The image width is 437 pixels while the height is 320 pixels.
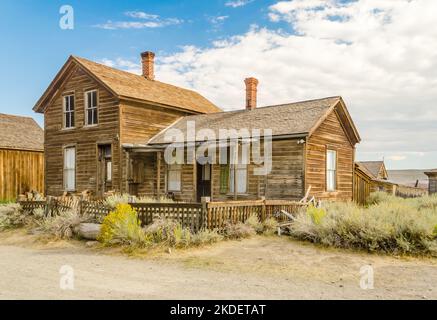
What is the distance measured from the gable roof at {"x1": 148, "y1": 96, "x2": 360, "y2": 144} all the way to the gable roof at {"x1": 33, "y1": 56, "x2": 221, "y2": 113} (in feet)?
5.32

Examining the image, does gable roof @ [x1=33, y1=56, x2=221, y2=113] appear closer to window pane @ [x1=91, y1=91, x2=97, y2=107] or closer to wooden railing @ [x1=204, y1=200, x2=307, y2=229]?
window pane @ [x1=91, y1=91, x2=97, y2=107]

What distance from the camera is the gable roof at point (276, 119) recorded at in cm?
1608

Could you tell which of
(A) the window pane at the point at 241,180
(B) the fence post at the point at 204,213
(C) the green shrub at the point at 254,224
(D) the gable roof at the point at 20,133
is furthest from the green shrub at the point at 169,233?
(D) the gable roof at the point at 20,133

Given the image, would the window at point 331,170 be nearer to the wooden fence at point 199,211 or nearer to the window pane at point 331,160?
the window pane at point 331,160

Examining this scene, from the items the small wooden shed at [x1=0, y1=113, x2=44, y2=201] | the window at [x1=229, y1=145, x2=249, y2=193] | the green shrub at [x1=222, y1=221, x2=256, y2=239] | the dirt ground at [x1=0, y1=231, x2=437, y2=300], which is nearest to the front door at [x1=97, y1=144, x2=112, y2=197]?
the window at [x1=229, y1=145, x2=249, y2=193]

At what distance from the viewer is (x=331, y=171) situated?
18.1 m

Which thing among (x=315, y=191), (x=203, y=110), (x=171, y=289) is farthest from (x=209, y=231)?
(x=203, y=110)

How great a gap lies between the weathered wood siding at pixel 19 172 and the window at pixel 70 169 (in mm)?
6560

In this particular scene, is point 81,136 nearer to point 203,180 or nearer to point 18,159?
point 203,180

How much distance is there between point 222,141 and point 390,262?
9041 mm

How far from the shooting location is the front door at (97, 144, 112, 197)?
19.7 meters

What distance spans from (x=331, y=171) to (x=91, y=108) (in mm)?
11891
